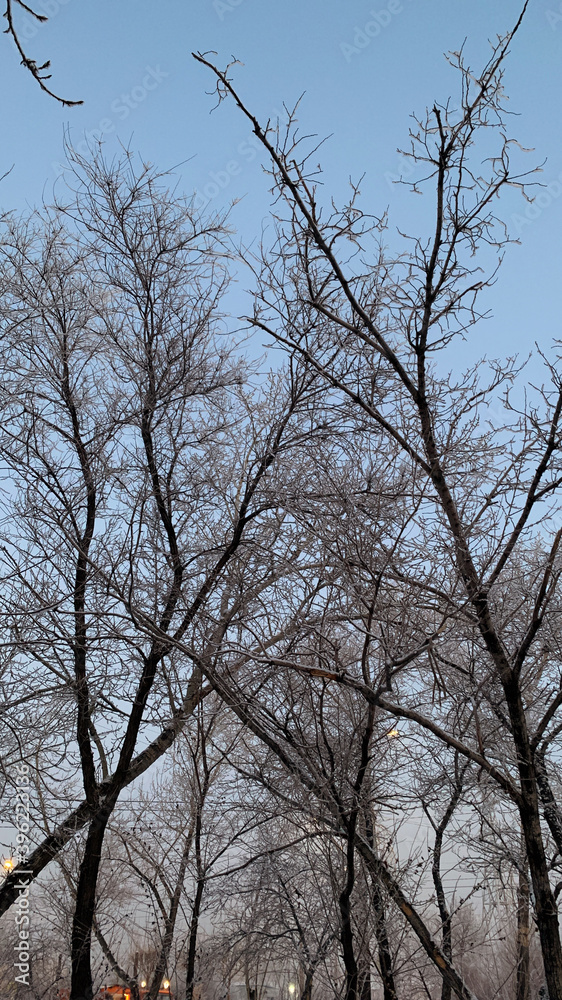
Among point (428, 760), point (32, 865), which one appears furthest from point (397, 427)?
point (32, 865)

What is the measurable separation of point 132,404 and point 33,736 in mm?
2930

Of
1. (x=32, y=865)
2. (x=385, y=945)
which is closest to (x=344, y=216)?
(x=385, y=945)

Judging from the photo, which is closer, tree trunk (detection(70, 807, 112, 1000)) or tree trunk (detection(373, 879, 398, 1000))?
tree trunk (detection(373, 879, 398, 1000))

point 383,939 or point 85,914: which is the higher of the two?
point 85,914

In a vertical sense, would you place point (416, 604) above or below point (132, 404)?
below

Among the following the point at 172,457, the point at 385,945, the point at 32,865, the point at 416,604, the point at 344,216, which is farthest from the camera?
the point at 172,457

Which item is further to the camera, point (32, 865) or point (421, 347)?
point (32, 865)

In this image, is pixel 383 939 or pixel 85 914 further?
pixel 85 914

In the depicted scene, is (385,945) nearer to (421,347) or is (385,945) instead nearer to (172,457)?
→ (421,347)

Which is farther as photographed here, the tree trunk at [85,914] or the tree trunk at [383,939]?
the tree trunk at [85,914]

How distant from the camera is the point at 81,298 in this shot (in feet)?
19.9

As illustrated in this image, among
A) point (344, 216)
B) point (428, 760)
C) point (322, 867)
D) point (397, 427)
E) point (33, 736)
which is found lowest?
point (322, 867)

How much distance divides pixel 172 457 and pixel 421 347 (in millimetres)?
3750

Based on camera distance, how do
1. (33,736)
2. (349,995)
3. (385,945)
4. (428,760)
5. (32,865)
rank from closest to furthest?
(349,995)
(385,945)
(428,760)
(33,736)
(32,865)
